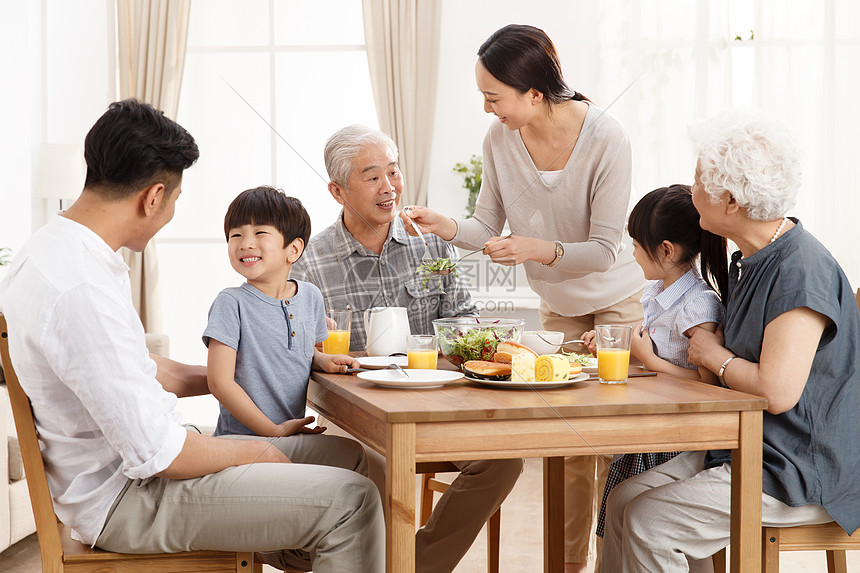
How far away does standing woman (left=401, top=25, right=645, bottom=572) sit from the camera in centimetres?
227

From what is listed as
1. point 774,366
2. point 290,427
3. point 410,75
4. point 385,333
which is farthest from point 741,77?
point 290,427

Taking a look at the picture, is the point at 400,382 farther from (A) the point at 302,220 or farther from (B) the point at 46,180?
(B) the point at 46,180

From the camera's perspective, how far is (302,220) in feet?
6.22

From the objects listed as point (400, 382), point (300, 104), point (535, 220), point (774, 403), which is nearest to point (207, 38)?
point (300, 104)

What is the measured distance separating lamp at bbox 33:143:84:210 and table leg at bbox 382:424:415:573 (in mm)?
3587

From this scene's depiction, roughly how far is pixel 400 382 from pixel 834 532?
863 millimetres

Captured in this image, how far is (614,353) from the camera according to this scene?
155 cm

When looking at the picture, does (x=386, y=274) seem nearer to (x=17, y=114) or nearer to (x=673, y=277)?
(x=673, y=277)

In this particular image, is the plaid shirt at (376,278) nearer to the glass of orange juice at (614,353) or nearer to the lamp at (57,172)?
the glass of orange juice at (614,353)

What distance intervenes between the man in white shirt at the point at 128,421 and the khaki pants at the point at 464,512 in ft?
2.59

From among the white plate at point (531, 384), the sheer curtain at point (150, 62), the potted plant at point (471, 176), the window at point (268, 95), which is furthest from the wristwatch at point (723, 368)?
the sheer curtain at point (150, 62)

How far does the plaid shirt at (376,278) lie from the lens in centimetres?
237

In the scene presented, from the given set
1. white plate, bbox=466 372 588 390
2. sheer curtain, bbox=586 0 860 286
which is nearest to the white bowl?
white plate, bbox=466 372 588 390

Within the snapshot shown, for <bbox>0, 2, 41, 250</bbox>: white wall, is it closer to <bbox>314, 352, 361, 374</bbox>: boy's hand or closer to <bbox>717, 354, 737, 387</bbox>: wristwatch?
<bbox>314, 352, 361, 374</bbox>: boy's hand
